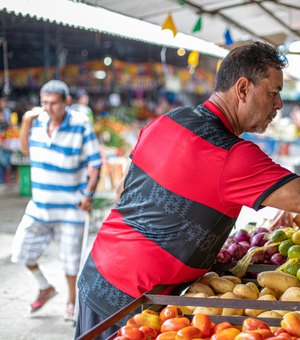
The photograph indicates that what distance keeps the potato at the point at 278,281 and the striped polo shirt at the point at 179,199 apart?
249 millimetres

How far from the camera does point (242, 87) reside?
2113mm

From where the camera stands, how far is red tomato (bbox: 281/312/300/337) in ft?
5.47

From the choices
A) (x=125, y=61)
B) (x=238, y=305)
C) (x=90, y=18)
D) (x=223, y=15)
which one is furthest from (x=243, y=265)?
(x=125, y=61)

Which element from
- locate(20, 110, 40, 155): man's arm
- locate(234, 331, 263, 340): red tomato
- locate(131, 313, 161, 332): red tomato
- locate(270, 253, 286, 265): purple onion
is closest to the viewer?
locate(234, 331, 263, 340): red tomato

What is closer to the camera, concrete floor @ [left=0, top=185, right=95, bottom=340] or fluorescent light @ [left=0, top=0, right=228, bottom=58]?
fluorescent light @ [left=0, top=0, right=228, bottom=58]

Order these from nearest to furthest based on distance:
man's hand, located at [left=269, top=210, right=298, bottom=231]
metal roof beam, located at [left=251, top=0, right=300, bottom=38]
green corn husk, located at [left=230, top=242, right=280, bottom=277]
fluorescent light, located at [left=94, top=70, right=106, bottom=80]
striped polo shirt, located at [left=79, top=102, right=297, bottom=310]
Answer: striped polo shirt, located at [left=79, top=102, right=297, bottom=310] → green corn husk, located at [left=230, top=242, right=280, bottom=277] → man's hand, located at [left=269, top=210, right=298, bottom=231] → metal roof beam, located at [left=251, top=0, right=300, bottom=38] → fluorescent light, located at [left=94, top=70, right=106, bottom=80]

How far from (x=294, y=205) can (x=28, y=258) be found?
3204 millimetres

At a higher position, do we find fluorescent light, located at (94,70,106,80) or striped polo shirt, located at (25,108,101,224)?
fluorescent light, located at (94,70,106,80)

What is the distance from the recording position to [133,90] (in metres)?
18.9

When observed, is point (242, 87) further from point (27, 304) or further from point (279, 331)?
point (27, 304)

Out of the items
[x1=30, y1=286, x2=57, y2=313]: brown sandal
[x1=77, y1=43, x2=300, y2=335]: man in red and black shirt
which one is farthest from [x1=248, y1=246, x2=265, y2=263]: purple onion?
[x1=30, y1=286, x2=57, y2=313]: brown sandal

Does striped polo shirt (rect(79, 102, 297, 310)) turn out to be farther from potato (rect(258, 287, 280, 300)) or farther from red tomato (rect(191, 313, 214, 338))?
red tomato (rect(191, 313, 214, 338))

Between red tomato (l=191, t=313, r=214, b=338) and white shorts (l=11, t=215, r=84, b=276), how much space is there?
2971mm

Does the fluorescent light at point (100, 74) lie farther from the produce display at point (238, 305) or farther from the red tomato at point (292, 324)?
the red tomato at point (292, 324)
